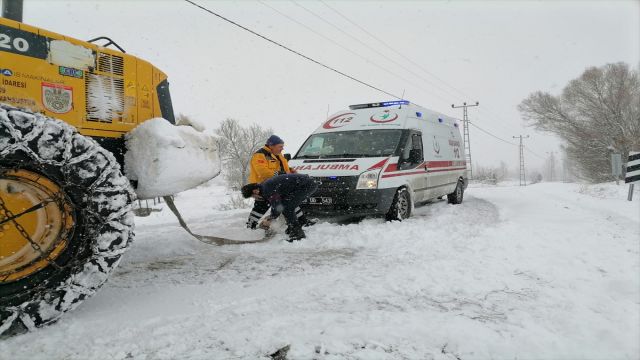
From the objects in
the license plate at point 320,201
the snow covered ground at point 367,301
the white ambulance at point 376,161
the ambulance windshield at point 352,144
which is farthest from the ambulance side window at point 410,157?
the snow covered ground at point 367,301

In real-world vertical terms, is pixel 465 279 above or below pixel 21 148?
below

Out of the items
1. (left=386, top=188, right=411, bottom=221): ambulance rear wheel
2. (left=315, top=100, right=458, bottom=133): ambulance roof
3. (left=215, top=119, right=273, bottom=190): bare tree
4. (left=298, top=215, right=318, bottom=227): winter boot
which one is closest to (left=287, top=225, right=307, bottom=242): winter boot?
(left=298, top=215, right=318, bottom=227): winter boot

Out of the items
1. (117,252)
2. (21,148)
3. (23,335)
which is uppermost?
(21,148)

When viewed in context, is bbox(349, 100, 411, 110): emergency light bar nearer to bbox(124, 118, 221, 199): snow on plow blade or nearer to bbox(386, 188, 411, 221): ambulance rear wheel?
bbox(386, 188, 411, 221): ambulance rear wheel

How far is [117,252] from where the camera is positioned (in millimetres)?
2584

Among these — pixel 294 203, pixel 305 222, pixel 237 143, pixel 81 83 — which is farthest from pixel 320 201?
pixel 237 143

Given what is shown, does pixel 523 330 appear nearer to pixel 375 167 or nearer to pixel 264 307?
pixel 264 307

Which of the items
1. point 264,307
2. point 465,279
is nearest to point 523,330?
point 465,279

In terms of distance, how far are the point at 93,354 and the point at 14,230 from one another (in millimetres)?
1112

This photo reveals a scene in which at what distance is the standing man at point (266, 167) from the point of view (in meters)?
5.72

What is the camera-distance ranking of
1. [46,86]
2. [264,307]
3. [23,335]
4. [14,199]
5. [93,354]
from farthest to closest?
[46,86] < [264,307] < [14,199] < [23,335] < [93,354]

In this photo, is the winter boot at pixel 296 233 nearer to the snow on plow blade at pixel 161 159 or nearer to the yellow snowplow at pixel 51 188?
the snow on plow blade at pixel 161 159

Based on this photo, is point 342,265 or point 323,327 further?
point 342,265

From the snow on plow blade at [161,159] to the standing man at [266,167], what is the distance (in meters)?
1.98
